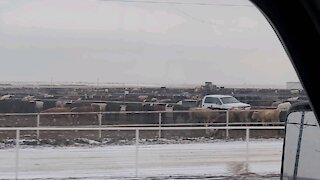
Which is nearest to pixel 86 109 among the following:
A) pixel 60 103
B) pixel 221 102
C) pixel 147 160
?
pixel 60 103

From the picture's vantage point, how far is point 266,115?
1277cm

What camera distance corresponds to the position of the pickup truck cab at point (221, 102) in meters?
15.2

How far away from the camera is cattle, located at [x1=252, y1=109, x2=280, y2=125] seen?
12061mm

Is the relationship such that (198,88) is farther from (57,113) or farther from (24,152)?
(24,152)

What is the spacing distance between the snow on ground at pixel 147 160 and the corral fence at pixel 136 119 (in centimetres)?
191

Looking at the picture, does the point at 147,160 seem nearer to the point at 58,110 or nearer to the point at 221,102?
the point at 58,110

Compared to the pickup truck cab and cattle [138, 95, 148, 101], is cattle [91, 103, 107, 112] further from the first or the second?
the pickup truck cab

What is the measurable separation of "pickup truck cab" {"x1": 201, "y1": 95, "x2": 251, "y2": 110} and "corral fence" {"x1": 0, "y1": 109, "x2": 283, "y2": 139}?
1321mm

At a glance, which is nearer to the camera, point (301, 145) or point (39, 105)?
point (301, 145)

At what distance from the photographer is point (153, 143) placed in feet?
35.0

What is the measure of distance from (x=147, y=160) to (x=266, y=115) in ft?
16.4

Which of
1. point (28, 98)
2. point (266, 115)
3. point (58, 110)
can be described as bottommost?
point (58, 110)

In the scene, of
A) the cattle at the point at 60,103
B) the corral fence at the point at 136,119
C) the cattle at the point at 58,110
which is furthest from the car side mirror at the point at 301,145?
the cattle at the point at 60,103

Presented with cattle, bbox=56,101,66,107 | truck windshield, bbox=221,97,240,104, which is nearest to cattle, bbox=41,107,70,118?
cattle, bbox=56,101,66,107
